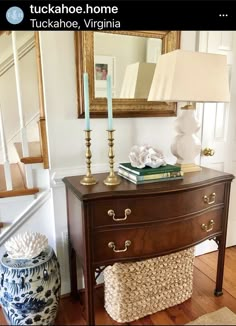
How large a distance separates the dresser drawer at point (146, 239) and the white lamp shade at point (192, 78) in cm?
57

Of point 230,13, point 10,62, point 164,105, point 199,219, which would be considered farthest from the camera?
point 10,62

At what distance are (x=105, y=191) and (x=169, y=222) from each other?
1.09ft

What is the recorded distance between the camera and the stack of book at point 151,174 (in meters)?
1.16

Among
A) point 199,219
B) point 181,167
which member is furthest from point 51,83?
point 199,219

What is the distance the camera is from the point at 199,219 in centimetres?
125

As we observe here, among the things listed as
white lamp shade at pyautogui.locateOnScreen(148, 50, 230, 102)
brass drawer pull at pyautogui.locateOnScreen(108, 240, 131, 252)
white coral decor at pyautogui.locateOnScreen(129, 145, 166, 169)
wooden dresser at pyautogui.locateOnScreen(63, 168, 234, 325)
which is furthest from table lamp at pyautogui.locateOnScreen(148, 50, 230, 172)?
brass drawer pull at pyautogui.locateOnScreen(108, 240, 131, 252)

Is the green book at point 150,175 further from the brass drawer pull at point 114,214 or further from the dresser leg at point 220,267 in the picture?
the dresser leg at point 220,267

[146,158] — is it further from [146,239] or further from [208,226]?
[208,226]

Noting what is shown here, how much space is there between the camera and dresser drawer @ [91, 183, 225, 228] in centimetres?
106

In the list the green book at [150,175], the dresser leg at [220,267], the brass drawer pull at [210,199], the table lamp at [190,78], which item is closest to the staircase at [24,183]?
the green book at [150,175]

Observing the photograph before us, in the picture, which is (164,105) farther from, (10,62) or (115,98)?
(10,62)

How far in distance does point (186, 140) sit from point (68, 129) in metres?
0.62

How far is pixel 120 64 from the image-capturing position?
138 cm

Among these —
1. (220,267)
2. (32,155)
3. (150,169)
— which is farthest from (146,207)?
(32,155)
